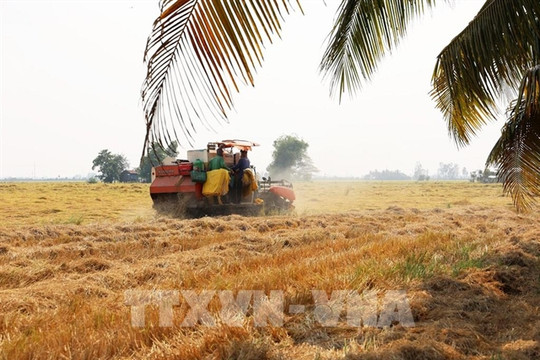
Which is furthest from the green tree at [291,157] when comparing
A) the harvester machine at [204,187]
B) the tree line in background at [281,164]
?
the harvester machine at [204,187]

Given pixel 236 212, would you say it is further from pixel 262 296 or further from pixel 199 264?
pixel 262 296

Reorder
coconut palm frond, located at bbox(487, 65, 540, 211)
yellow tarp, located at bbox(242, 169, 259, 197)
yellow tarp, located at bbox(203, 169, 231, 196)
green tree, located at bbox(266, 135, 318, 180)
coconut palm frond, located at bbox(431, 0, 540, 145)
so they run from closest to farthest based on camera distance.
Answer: coconut palm frond, located at bbox(431, 0, 540, 145), coconut palm frond, located at bbox(487, 65, 540, 211), yellow tarp, located at bbox(203, 169, 231, 196), yellow tarp, located at bbox(242, 169, 259, 197), green tree, located at bbox(266, 135, 318, 180)

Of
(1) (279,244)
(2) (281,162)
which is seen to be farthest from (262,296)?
(2) (281,162)

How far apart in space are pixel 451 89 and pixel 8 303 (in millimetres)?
4739

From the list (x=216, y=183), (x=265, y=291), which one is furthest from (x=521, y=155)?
(x=216, y=183)

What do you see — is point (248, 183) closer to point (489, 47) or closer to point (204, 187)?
point (204, 187)

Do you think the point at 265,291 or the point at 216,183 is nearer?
the point at 265,291

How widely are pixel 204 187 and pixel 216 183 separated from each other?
0.36 m

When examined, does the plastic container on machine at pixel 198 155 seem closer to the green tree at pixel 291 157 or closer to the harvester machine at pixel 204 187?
the harvester machine at pixel 204 187

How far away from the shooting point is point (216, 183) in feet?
36.6

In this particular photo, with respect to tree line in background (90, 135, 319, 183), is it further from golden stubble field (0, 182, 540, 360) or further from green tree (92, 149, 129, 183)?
golden stubble field (0, 182, 540, 360)

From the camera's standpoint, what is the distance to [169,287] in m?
4.35

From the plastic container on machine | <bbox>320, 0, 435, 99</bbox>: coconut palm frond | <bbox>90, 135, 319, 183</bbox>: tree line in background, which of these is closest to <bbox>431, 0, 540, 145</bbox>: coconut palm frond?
<bbox>320, 0, 435, 99</bbox>: coconut palm frond

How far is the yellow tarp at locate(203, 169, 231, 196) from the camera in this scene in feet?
36.6
